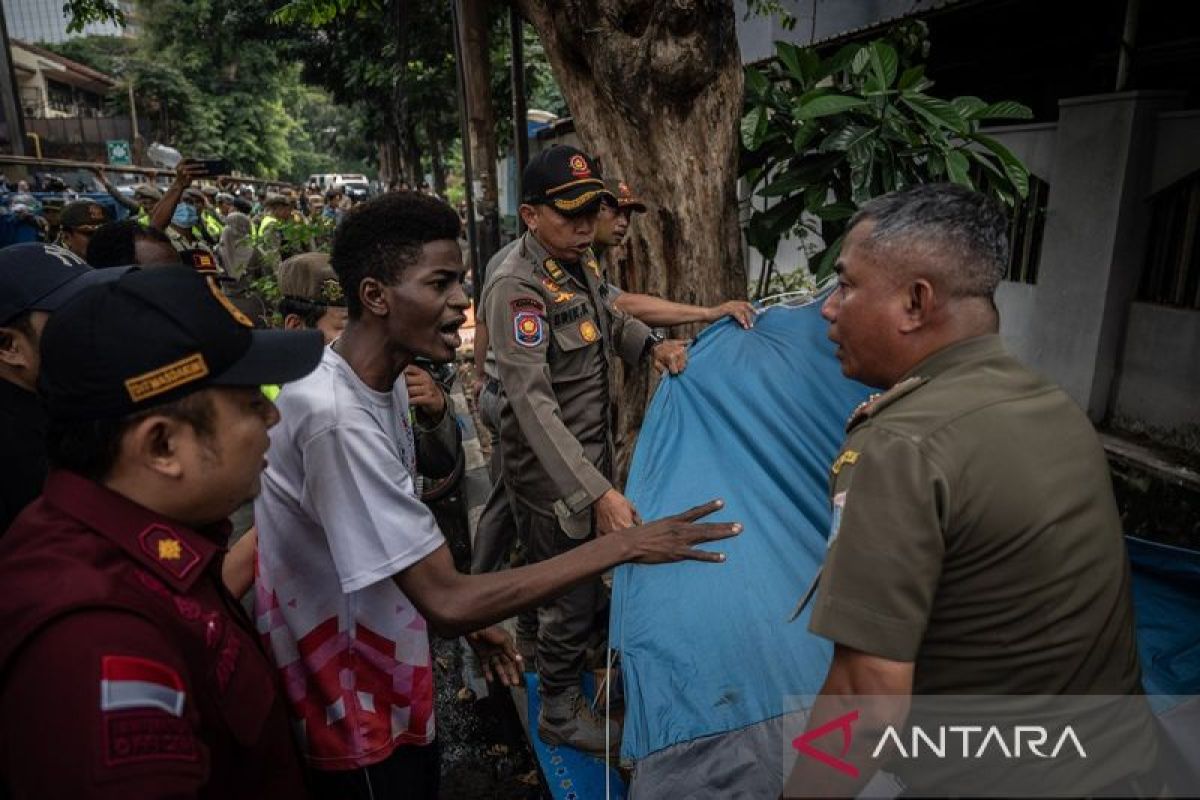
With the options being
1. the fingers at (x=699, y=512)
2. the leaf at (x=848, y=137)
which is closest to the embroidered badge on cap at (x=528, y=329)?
the fingers at (x=699, y=512)

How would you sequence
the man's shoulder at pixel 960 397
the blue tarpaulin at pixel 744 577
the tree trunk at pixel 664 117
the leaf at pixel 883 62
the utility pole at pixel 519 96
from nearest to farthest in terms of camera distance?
the man's shoulder at pixel 960 397, the blue tarpaulin at pixel 744 577, the leaf at pixel 883 62, the tree trunk at pixel 664 117, the utility pole at pixel 519 96

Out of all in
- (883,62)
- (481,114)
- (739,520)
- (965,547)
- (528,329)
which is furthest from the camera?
(481,114)

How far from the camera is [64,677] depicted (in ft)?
2.88

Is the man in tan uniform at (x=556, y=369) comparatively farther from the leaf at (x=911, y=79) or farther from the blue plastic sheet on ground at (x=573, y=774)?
the leaf at (x=911, y=79)

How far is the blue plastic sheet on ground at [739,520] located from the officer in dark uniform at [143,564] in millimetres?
1012

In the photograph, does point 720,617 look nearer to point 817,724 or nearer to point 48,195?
point 817,724

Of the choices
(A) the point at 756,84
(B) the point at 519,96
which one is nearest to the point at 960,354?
(A) the point at 756,84

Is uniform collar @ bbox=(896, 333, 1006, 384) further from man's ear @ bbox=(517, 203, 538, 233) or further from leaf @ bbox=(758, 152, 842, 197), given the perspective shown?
leaf @ bbox=(758, 152, 842, 197)

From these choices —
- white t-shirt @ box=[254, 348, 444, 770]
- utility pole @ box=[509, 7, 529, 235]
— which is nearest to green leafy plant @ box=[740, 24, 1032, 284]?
white t-shirt @ box=[254, 348, 444, 770]

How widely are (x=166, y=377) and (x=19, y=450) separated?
1177 millimetres

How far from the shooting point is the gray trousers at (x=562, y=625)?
8.98ft

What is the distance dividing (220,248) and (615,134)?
5835 millimetres

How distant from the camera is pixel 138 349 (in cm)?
105

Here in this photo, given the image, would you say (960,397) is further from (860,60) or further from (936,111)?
(860,60)
